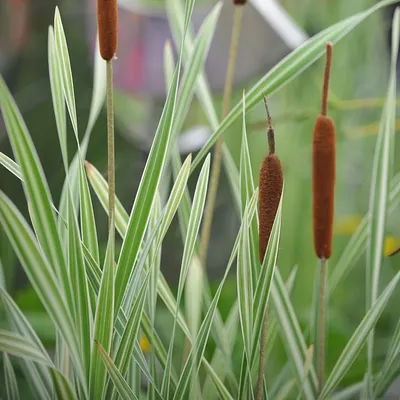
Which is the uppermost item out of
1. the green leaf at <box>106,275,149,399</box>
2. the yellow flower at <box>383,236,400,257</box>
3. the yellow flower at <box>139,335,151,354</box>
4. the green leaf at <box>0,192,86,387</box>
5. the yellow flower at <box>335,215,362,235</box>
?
the green leaf at <box>0,192,86,387</box>

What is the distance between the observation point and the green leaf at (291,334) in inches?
15.6

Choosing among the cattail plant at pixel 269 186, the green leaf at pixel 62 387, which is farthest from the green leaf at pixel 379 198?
the green leaf at pixel 62 387

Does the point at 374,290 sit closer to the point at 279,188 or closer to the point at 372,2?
the point at 279,188

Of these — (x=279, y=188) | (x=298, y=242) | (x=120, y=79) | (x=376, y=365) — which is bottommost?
(x=376, y=365)

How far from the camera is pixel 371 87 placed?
2.03 feet

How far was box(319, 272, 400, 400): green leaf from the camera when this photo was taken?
36 centimetres

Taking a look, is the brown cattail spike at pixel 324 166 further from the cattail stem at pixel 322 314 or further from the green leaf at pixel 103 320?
the green leaf at pixel 103 320

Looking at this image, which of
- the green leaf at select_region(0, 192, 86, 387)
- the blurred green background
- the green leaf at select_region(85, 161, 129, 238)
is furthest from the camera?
the blurred green background

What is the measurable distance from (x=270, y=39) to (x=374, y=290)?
33 cm

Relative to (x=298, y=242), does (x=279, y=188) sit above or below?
above

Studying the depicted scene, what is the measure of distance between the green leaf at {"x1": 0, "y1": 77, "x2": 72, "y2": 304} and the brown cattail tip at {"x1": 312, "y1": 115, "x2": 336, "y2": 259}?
0.54 feet

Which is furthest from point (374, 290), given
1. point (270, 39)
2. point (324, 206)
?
point (270, 39)

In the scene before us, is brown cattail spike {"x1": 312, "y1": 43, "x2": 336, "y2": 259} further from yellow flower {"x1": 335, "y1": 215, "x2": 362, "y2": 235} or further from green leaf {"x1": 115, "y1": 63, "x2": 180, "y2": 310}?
yellow flower {"x1": 335, "y1": 215, "x2": 362, "y2": 235}

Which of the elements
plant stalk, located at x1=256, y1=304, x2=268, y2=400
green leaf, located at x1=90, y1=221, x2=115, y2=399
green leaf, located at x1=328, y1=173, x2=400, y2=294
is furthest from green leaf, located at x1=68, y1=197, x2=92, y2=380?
green leaf, located at x1=328, y1=173, x2=400, y2=294
